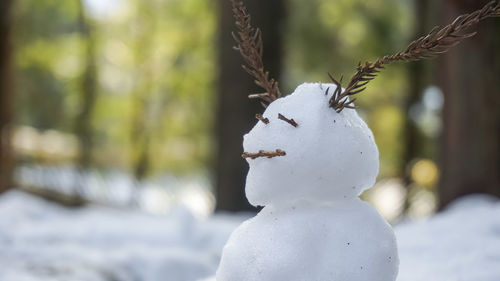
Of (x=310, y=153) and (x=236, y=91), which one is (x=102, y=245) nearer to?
(x=310, y=153)

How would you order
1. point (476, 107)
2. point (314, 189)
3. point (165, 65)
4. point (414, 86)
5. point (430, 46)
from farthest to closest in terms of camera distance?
point (165, 65), point (414, 86), point (476, 107), point (314, 189), point (430, 46)

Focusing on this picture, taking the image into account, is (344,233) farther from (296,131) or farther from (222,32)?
(222,32)

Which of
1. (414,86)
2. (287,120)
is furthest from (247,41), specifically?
(414,86)

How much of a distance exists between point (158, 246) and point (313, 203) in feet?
6.41

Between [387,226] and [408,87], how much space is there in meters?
6.43

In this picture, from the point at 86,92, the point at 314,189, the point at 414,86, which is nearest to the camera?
the point at 314,189

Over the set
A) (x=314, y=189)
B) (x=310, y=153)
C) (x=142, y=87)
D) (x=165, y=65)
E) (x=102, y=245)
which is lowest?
(x=102, y=245)

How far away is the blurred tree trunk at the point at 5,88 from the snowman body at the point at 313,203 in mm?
6051

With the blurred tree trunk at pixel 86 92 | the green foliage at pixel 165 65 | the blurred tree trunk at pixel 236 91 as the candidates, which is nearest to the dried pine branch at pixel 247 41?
the blurred tree trunk at pixel 236 91

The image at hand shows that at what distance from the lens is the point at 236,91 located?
216 inches

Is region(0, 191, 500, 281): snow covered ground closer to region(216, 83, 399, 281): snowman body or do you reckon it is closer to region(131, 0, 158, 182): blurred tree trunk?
region(216, 83, 399, 281): snowman body

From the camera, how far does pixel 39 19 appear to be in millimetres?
11602

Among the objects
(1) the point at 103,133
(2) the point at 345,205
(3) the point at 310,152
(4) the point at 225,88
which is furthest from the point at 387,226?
(1) the point at 103,133

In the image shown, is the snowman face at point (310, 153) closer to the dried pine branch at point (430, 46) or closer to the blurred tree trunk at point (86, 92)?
the dried pine branch at point (430, 46)
